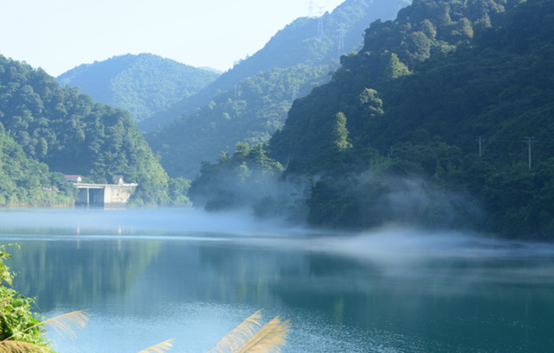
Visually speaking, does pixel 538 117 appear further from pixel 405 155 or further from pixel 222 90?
pixel 222 90

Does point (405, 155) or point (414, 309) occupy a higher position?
point (405, 155)

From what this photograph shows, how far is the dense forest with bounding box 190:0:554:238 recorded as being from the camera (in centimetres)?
4040

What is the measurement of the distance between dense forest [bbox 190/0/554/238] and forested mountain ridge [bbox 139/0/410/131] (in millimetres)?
88883

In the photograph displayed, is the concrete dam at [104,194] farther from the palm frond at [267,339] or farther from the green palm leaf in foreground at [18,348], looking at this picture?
the palm frond at [267,339]

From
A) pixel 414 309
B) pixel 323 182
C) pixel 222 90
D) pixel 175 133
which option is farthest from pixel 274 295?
pixel 222 90

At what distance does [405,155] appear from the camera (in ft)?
151

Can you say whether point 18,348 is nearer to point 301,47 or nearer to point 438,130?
point 438,130

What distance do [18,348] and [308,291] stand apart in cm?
1779

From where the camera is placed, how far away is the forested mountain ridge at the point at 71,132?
121m

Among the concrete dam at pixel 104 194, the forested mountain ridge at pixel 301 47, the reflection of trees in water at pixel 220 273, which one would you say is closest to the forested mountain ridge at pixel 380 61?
the reflection of trees in water at pixel 220 273

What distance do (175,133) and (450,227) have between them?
11057 centimetres

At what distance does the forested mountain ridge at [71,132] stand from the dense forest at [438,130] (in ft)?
174

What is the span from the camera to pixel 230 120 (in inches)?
5423

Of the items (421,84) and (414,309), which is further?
(421,84)
